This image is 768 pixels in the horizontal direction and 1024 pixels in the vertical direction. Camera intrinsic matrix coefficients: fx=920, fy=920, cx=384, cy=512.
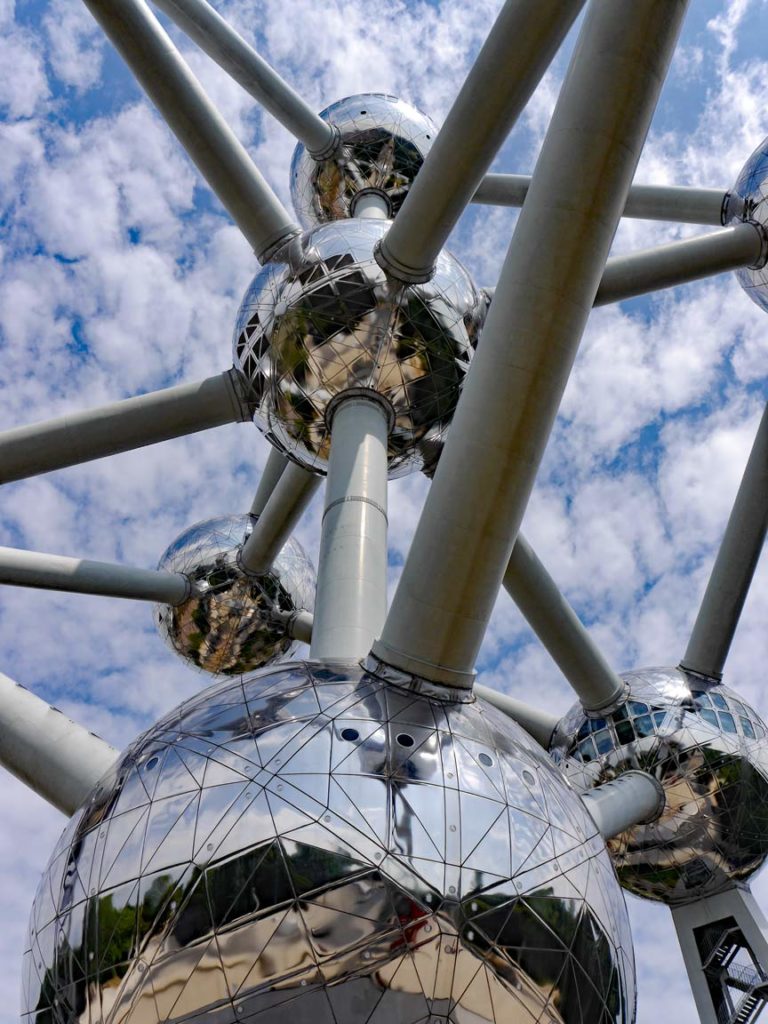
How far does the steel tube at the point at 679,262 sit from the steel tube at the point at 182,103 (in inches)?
130

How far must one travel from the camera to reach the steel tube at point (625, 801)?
8.67 metres

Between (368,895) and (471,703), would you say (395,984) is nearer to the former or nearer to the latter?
(368,895)

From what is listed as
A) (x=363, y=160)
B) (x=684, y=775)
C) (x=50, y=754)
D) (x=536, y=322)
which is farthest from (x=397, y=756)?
(x=363, y=160)

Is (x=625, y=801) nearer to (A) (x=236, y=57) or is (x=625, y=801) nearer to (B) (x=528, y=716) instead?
(B) (x=528, y=716)

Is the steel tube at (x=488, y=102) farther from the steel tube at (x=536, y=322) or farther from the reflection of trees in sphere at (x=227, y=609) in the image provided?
the reflection of trees in sphere at (x=227, y=609)

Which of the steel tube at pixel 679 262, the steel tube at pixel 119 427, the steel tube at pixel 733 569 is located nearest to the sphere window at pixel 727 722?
the steel tube at pixel 733 569

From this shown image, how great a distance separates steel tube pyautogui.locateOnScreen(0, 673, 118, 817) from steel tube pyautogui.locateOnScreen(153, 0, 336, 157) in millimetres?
7512

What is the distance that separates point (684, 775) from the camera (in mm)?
9688

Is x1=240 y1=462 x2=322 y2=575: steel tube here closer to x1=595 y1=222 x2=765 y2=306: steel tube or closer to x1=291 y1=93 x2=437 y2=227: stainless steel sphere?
x1=291 y1=93 x2=437 y2=227: stainless steel sphere

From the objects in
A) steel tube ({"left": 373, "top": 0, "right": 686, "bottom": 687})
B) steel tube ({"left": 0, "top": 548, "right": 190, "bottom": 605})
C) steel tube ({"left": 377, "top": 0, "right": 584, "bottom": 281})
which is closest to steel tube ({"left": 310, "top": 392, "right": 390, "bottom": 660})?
steel tube ({"left": 373, "top": 0, "right": 686, "bottom": 687})

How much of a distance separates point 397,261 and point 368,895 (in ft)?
17.4

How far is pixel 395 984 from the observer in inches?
135

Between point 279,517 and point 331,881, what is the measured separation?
838cm

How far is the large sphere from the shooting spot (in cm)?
344
